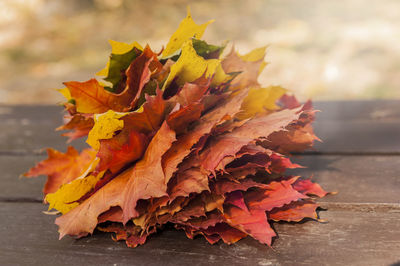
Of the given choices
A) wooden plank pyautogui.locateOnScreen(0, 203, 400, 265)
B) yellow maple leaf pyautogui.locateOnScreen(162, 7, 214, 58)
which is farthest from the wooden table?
yellow maple leaf pyautogui.locateOnScreen(162, 7, 214, 58)

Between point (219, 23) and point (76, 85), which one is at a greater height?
point (219, 23)

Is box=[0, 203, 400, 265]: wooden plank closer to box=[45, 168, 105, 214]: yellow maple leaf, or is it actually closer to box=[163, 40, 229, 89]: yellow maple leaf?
box=[45, 168, 105, 214]: yellow maple leaf

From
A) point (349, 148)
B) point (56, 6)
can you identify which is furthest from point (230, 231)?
point (56, 6)

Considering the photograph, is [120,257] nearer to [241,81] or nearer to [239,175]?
[239,175]

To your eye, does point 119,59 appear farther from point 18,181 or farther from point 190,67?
point 18,181

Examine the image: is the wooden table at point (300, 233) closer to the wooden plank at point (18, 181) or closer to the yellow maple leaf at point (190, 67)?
the wooden plank at point (18, 181)

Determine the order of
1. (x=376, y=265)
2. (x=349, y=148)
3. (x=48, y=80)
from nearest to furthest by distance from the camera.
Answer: (x=376, y=265), (x=349, y=148), (x=48, y=80)
